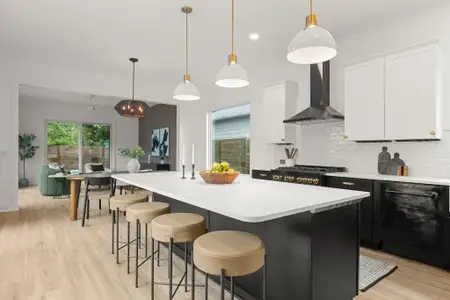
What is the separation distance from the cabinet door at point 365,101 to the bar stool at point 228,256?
8.51ft

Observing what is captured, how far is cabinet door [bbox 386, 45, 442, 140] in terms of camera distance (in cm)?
292

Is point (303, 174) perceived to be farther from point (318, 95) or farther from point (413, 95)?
point (413, 95)

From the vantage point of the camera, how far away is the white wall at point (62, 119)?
337 inches

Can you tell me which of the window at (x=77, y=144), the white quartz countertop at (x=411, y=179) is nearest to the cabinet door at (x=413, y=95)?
the white quartz countertop at (x=411, y=179)

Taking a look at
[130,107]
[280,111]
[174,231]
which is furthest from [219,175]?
[130,107]

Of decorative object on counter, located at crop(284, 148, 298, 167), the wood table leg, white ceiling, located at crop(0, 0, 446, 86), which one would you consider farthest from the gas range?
the wood table leg

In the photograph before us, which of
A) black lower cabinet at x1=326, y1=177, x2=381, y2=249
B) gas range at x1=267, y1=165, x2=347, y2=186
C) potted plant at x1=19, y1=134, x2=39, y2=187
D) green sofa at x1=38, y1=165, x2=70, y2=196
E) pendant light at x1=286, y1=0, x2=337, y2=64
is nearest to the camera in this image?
pendant light at x1=286, y1=0, x2=337, y2=64

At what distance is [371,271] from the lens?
2561mm

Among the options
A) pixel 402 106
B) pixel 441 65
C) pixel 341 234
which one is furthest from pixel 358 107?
pixel 341 234

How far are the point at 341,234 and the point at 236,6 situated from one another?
2.66 meters

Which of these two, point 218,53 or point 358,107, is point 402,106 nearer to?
point 358,107

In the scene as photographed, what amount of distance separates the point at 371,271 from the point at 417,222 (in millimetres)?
729

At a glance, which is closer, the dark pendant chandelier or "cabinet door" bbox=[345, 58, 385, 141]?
"cabinet door" bbox=[345, 58, 385, 141]

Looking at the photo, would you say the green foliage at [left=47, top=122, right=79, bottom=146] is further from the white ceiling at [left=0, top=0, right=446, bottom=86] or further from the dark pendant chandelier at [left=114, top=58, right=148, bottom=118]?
the dark pendant chandelier at [left=114, top=58, right=148, bottom=118]
